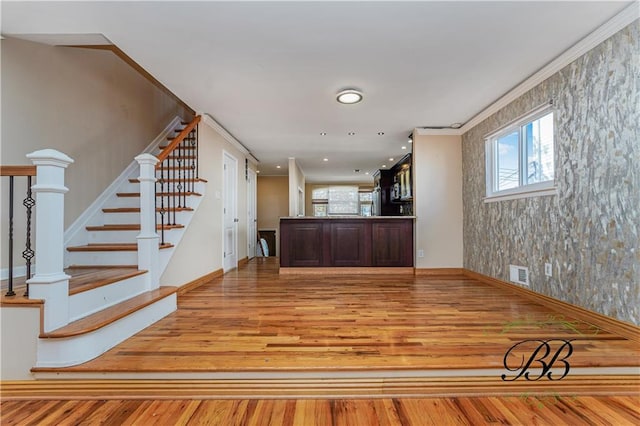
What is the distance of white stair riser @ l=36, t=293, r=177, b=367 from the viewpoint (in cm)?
175

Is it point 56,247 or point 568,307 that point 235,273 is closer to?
point 56,247

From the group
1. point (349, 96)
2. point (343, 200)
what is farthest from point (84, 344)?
point (343, 200)

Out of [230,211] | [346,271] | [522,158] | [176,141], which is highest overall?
[176,141]

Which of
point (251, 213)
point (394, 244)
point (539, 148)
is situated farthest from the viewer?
point (251, 213)

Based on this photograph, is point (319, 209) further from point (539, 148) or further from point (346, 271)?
point (539, 148)

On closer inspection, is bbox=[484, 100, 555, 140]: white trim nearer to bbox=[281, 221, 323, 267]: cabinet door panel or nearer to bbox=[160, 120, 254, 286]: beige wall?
bbox=[281, 221, 323, 267]: cabinet door panel

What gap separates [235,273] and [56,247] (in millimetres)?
3216

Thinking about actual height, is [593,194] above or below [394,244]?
above

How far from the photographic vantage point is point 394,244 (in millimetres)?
4898

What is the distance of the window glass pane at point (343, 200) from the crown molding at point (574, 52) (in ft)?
26.7

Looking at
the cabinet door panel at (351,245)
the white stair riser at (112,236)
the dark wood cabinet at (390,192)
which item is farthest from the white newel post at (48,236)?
the dark wood cabinet at (390,192)

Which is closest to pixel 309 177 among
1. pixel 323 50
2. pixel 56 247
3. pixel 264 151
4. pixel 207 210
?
pixel 264 151

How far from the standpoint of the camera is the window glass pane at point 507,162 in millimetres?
3537

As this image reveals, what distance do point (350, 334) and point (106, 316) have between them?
1677 millimetres
